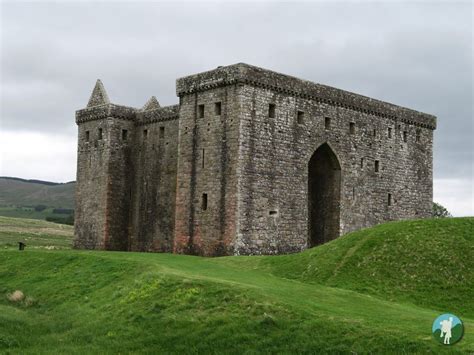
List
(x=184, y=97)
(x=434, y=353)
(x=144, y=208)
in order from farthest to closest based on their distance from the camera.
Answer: (x=144, y=208) < (x=184, y=97) < (x=434, y=353)

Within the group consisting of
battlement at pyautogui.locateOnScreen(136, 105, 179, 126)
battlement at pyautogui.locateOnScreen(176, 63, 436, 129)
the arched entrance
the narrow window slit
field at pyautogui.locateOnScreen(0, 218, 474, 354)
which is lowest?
field at pyautogui.locateOnScreen(0, 218, 474, 354)

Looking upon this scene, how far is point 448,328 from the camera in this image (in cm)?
1484

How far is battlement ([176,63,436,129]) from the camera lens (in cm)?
3550

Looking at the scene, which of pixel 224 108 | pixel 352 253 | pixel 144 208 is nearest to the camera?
pixel 352 253

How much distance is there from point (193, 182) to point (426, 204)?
1843 cm

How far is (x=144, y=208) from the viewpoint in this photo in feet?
148

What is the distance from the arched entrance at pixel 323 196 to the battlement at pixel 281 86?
3.20m

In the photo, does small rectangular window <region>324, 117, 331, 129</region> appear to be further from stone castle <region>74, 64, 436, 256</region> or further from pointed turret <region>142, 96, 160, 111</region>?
pointed turret <region>142, 96, 160, 111</region>

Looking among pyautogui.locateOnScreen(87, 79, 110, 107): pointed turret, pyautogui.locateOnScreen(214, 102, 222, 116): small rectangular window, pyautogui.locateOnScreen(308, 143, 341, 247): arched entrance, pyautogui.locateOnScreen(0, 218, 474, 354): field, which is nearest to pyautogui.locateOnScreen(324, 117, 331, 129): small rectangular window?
pyautogui.locateOnScreen(308, 143, 341, 247): arched entrance

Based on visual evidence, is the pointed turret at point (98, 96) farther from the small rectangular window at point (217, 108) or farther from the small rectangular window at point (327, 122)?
the small rectangular window at point (327, 122)

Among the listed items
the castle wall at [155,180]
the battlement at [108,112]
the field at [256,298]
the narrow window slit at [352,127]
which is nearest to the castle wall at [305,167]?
the narrow window slit at [352,127]

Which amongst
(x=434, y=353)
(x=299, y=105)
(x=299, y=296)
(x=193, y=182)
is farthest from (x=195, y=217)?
(x=434, y=353)

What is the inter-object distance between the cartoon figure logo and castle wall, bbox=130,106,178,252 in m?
28.6

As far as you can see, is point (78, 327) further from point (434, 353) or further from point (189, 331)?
point (434, 353)
